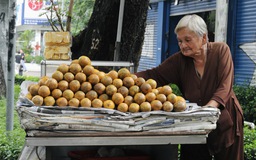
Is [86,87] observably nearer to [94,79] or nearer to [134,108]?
[94,79]

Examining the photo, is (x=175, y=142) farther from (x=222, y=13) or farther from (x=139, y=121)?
(x=222, y=13)

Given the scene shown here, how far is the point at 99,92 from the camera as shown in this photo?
241cm

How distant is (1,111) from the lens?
26.4ft

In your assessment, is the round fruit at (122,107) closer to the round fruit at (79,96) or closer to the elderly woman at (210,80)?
the round fruit at (79,96)

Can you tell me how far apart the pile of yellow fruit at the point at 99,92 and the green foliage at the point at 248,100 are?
5.73 m

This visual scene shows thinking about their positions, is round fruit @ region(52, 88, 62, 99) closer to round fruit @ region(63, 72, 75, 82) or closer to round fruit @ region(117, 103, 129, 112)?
round fruit @ region(63, 72, 75, 82)

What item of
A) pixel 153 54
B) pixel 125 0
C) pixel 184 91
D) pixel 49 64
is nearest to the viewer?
pixel 184 91

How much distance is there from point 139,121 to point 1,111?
625cm

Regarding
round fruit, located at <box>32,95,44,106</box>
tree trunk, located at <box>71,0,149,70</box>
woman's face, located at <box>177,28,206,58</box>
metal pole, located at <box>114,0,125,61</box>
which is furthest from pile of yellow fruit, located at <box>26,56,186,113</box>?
tree trunk, located at <box>71,0,149,70</box>

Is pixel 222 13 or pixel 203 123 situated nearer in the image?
pixel 203 123

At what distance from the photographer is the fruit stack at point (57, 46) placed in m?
4.30

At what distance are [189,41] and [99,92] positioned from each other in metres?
0.67

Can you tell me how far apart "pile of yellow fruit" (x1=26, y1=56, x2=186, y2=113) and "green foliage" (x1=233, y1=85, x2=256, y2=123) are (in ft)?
18.8

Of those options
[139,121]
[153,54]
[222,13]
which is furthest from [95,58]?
[153,54]
